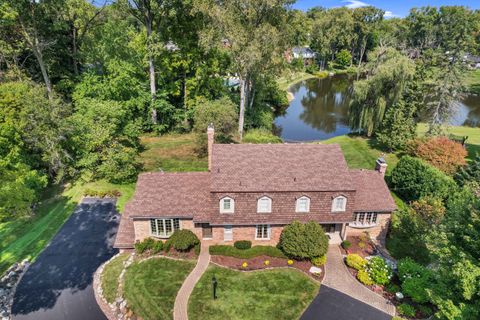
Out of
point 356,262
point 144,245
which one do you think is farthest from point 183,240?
point 356,262

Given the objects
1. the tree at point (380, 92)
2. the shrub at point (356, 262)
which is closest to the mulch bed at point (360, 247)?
the shrub at point (356, 262)

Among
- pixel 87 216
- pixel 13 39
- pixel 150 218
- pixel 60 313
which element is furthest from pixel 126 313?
pixel 13 39

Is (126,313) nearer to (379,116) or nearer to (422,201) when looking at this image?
(422,201)

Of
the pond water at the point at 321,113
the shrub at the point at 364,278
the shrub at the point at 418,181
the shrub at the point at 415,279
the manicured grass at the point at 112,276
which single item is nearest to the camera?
the shrub at the point at 415,279

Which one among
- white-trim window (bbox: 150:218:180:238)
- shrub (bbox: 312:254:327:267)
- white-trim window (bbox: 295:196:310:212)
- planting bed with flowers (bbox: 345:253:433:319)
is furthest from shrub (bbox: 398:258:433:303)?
white-trim window (bbox: 150:218:180:238)

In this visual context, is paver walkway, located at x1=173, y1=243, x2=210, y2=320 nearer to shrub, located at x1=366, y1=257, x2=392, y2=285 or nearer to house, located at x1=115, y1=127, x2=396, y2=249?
house, located at x1=115, y1=127, x2=396, y2=249

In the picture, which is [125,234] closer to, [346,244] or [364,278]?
[346,244]

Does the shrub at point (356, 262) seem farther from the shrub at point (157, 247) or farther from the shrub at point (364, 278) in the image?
the shrub at point (157, 247)

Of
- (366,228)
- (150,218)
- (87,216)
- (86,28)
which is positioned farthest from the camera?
(86,28)
